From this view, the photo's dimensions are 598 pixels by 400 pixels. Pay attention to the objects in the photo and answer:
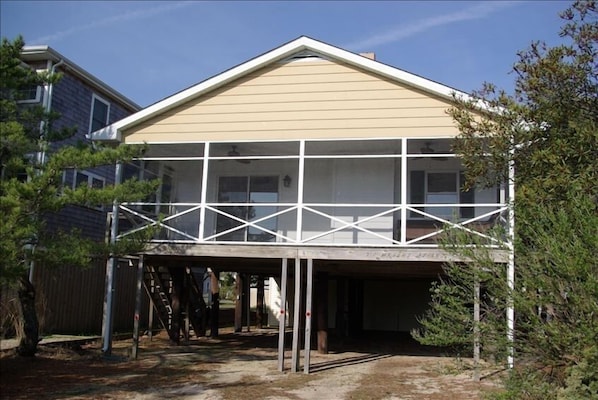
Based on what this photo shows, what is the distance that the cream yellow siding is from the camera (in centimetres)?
1196

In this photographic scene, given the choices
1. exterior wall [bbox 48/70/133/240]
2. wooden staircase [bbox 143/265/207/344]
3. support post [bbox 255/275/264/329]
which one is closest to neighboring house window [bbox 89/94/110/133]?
exterior wall [bbox 48/70/133/240]

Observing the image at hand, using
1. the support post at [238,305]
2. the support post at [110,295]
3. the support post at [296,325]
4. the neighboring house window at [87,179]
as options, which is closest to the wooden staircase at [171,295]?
the support post at [110,295]

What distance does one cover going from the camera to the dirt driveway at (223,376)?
9305mm

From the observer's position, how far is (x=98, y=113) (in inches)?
763

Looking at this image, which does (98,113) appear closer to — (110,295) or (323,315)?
(110,295)

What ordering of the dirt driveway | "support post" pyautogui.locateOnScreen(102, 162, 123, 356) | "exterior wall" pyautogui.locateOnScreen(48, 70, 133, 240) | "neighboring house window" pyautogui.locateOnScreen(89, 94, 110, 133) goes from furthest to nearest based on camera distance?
"neighboring house window" pyautogui.locateOnScreen(89, 94, 110, 133) → "exterior wall" pyautogui.locateOnScreen(48, 70, 133, 240) → "support post" pyautogui.locateOnScreen(102, 162, 123, 356) → the dirt driveway

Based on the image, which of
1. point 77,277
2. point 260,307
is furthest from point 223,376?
point 260,307

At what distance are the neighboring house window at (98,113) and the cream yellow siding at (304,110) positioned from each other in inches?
244

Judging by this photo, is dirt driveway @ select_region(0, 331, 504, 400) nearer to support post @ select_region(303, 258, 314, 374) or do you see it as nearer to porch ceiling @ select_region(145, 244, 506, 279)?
support post @ select_region(303, 258, 314, 374)

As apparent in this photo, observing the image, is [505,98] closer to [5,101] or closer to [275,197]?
[275,197]

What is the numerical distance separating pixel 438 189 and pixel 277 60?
15.1 ft

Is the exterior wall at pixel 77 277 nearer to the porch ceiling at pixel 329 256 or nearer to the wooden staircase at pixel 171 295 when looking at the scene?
the wooden staircase at pixel 171 295

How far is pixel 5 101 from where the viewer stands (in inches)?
399

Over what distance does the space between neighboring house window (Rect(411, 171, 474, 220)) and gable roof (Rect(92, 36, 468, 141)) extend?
102 inches
